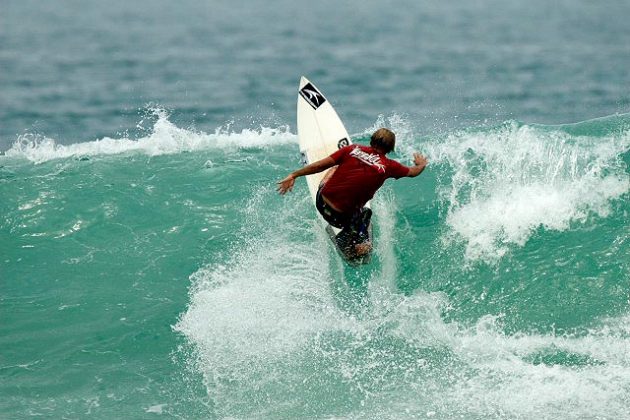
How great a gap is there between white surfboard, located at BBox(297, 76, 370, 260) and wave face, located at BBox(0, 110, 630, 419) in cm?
55

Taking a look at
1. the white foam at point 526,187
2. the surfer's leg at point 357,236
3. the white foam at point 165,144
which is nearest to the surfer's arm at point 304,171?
the surfer's leg at point 357,236

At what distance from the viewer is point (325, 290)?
11.0 meters

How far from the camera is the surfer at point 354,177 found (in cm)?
1029

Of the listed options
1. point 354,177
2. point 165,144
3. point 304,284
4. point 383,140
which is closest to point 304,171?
point 354,177

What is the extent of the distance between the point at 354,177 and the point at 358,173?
77mm

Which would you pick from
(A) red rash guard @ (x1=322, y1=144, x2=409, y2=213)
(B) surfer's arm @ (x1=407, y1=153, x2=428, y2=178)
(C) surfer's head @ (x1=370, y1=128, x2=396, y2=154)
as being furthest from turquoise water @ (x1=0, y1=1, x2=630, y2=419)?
(C) surfer's head @ (x1=370, y1=128, x2=396, y2=154)

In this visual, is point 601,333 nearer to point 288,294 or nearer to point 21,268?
point 288,294

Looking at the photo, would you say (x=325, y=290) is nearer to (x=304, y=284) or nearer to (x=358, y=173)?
(x=304, y=284)

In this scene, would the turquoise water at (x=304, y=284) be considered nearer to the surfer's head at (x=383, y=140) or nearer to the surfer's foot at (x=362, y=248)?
the surfer's foot at (x=362, y=248)

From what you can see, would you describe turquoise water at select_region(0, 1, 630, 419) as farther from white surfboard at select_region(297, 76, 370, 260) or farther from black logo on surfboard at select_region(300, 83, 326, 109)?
black logo on surfboard at select_region(300, 83, 326, 109)

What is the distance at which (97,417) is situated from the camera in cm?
960

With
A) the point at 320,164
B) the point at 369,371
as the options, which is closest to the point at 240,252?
the point at 320,164

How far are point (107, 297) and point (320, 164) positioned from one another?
3.27 meters

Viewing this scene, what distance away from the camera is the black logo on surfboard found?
42.7 feet
